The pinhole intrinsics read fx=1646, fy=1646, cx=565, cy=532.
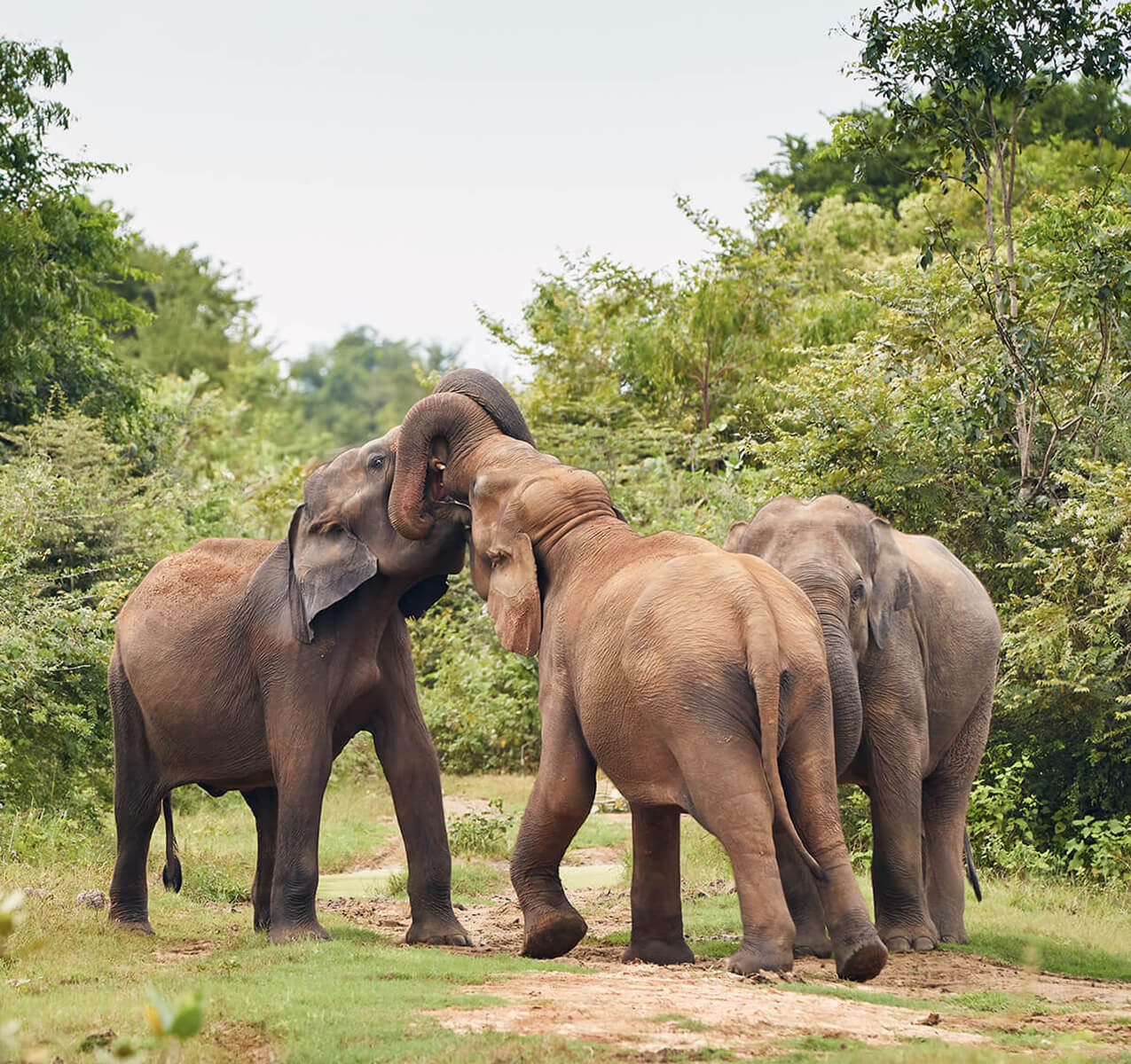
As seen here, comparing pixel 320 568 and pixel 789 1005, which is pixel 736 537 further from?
pixel 789 1005

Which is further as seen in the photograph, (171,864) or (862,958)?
(171,864)

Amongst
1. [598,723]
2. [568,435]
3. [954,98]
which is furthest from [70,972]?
[568,435]

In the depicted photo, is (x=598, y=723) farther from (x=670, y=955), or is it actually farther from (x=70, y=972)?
(x=70, y=972)

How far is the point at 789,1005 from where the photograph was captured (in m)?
6.66

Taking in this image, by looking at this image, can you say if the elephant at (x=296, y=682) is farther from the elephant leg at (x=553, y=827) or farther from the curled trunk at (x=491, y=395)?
the elephant leg at (x=553, y=827)

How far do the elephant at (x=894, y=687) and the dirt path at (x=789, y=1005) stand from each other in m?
0.57

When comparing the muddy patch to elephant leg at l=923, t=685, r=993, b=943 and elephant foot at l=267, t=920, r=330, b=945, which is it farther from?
elephant leg at l=923, t=685, r=993, b=943

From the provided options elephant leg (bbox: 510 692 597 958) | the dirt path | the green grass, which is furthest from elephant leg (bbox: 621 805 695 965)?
the green grass

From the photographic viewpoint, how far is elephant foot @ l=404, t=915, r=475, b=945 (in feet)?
31.1

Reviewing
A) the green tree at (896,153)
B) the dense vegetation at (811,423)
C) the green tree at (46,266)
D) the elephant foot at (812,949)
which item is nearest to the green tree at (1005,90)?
the dense vegetation at (811,423)

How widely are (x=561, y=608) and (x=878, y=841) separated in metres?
2.68

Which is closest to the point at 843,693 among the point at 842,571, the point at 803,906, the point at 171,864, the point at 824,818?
the point at 842,571

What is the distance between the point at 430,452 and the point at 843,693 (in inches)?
106

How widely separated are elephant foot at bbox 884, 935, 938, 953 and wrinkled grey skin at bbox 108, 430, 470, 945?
2.53m
